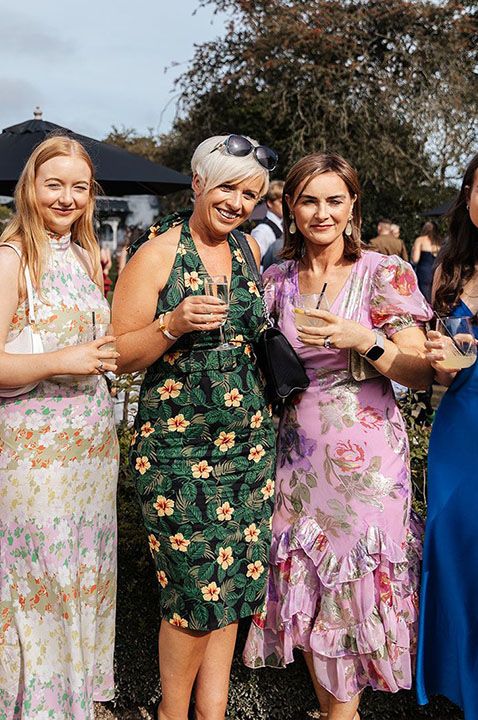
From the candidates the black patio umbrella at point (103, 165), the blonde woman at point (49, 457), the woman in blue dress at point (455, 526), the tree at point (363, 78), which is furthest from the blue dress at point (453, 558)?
the tree at point (363, 78)

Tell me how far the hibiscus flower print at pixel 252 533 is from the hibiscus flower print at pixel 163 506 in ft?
0.97

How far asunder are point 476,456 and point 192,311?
3.68 feet

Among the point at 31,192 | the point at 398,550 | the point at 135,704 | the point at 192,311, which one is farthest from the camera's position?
the point at 135,704

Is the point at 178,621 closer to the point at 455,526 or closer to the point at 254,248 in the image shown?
the point at 455,526

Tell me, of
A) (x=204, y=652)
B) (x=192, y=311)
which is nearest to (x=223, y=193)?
(x=192, y=311)

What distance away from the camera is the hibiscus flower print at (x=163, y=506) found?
9.00ft

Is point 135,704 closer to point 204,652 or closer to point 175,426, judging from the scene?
point 204,652

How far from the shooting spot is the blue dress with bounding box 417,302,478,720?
2723 mm

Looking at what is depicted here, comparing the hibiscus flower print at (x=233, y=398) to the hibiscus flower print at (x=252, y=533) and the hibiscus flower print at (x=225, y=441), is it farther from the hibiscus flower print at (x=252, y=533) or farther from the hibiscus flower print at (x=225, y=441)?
the hibiscus flower print at (x=252, y=533)

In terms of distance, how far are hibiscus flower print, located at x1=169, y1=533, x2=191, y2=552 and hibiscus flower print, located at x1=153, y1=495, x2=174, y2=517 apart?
85mm

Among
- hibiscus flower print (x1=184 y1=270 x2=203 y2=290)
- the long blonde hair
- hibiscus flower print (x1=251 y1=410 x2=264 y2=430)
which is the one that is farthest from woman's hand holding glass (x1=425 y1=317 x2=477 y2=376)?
the long blonde hair

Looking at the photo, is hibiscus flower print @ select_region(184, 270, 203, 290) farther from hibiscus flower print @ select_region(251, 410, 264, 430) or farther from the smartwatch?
the smartwatch

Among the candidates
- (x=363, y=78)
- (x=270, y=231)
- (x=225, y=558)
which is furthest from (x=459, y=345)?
(x=363, y=78)

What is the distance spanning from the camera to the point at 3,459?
8.66 ft
